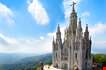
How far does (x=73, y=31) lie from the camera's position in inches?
3091

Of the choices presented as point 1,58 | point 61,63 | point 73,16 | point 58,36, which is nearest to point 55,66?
point 61,63

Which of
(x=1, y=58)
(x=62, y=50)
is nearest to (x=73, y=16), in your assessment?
(x=62, y=50)

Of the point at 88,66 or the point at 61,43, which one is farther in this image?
the point at 61,43

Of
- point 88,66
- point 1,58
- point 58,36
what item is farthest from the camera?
point 1,58

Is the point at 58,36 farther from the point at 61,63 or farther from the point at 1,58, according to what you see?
the point at 1,58

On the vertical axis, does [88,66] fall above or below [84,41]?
below

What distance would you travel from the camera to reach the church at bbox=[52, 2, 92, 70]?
7606 centimetres

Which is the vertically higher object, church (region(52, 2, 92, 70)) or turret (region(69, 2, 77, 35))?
turret (region(69, 2, 77, 35))

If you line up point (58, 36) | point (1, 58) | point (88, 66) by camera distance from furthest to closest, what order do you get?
point (1, 58) → point (58, 36) → point (88, 66)

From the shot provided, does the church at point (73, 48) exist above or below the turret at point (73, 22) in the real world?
below

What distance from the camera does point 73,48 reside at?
7769cm

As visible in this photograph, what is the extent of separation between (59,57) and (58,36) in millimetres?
5156

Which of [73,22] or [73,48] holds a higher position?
[73,22]

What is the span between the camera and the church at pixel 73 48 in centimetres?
7606
